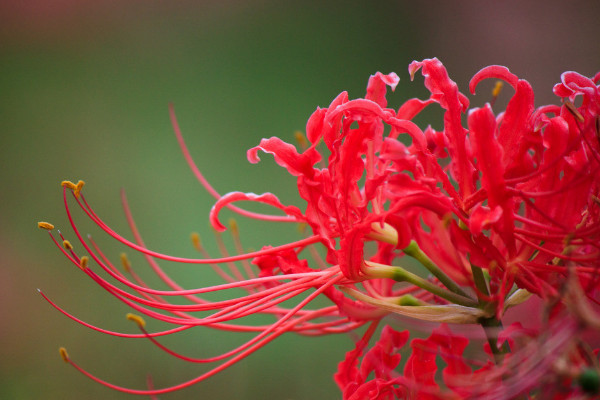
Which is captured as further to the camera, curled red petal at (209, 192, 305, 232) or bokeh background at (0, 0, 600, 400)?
bokeh background at (0, 0, 600, 400)

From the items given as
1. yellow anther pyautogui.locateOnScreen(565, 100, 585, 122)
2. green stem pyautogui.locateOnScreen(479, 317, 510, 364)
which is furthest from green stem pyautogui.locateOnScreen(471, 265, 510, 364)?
yellow anther pyautogui.locateOnScreen(565, 100, 585, 122)

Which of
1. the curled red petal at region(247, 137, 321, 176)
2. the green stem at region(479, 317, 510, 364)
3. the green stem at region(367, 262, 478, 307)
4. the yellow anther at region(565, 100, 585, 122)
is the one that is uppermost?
the curled red petal at region(247, 137, 321, 176)

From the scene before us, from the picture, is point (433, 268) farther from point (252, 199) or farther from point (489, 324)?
point (252, 199)

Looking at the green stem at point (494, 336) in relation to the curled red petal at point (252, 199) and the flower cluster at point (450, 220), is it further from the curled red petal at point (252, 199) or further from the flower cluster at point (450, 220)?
the curled red petal at point (252, 199)

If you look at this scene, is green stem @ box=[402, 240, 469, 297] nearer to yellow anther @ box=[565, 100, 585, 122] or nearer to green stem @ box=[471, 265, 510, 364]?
green stem @ box=[471, 265, 510, 364]

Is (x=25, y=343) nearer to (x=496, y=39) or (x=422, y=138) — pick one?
(x=422, y=138)

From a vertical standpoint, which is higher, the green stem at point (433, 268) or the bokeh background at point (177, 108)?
the bokeh background at point (177, 108)

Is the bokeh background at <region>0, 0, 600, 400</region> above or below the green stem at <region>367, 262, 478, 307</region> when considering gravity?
above

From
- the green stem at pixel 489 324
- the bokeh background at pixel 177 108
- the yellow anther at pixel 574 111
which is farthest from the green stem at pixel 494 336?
the bokeh background at pixel 177 108
